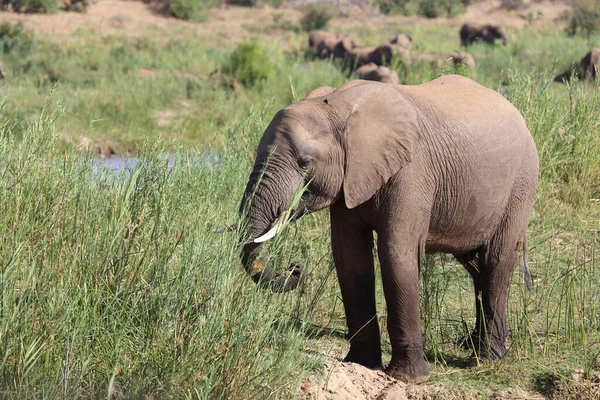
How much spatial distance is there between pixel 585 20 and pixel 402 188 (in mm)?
29647

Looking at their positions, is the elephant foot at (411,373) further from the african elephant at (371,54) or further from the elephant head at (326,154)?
the african elephant at (371,54)

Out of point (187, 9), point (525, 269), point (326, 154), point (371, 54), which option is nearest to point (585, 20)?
point (371, 54)

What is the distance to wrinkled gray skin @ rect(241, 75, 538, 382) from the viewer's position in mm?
5031

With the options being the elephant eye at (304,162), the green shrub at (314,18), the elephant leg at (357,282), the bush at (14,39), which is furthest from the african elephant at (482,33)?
the elephant eye at (304,162)

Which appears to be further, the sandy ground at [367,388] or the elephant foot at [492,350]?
the elephant foot at [492,350]

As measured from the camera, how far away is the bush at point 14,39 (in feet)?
75.7

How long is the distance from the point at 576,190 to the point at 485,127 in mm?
3916

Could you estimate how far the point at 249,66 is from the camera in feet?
62.7

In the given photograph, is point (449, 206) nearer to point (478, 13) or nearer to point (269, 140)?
point (269, 140)

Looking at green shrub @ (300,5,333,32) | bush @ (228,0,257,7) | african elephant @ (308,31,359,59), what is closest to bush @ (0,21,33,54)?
african elephant @ (308,31,359,59)

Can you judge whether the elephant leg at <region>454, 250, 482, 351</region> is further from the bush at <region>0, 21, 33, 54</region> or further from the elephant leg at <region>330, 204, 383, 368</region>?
the bush at <region>0, 21, 33, 54</region>

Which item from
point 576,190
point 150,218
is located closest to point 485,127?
point 150,218

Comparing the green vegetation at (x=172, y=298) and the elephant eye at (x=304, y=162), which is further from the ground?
the elephant eye at (x=304, y=162)

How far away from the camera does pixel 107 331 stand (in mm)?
4340
